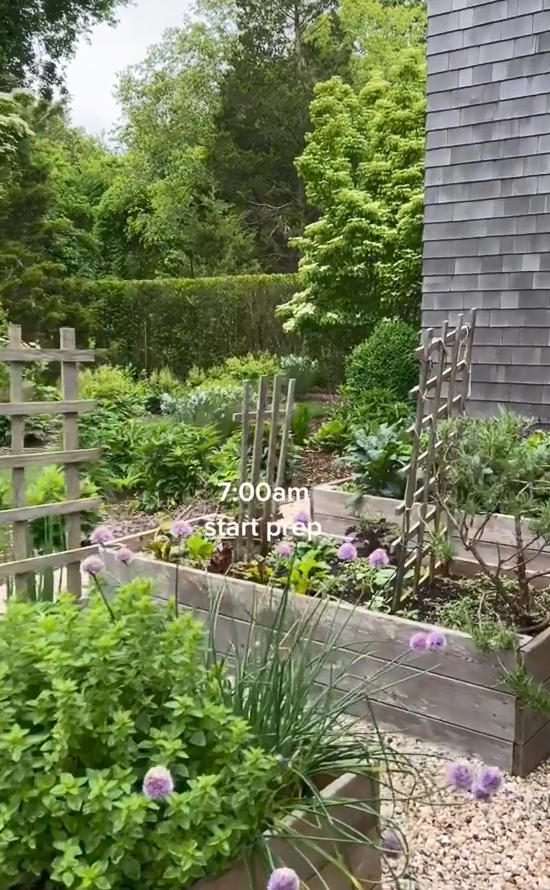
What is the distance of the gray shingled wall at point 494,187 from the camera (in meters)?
4.75

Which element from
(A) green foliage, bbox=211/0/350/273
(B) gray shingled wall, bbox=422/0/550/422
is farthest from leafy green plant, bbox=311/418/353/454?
(A) green foliage, bbox=211/0/350/273

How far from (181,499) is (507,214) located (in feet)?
8.93

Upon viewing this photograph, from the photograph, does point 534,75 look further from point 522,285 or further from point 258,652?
point 258,652

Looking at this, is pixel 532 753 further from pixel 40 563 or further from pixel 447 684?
pixel 40 563

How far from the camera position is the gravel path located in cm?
167

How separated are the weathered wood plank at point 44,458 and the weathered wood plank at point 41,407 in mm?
129

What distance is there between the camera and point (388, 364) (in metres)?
6.36

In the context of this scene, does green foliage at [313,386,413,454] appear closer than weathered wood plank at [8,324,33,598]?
No

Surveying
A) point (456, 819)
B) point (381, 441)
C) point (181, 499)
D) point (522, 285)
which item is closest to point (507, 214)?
point (522, 285)

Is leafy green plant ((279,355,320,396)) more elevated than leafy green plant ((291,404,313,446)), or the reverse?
leafy green plant ((279,355,320,396))

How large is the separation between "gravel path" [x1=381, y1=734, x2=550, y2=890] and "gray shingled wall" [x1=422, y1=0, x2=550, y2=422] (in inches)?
128

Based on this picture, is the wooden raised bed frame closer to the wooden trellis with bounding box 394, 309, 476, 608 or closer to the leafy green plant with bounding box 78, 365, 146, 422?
the wooden trellis with bounding box 394, 309, 476, 608

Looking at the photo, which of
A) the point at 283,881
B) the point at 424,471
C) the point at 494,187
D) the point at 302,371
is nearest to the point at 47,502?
the point at 424,471

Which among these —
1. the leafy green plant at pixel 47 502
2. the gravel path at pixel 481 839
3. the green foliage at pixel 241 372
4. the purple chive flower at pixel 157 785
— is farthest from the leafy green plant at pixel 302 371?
the purple chive flower at pixel 157 785
